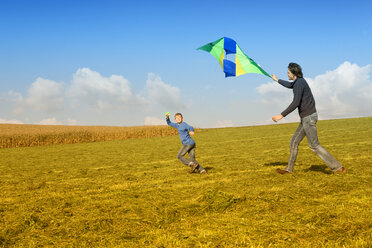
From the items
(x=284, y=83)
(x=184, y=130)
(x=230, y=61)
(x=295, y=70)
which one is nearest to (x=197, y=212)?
(x=184, y=130)

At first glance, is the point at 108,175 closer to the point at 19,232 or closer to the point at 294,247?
the point at 19,232

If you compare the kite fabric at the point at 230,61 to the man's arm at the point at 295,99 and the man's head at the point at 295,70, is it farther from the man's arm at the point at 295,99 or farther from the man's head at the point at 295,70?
the man's arm at the point at 295,99

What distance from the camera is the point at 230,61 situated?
923 cm

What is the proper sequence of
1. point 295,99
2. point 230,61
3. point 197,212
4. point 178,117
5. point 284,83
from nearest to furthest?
1. point 197,212
2. point 295,99
3. point 284,83
4. point 178,117
5. point 230,61

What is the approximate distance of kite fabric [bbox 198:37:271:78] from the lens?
Answer: 9.05 meters

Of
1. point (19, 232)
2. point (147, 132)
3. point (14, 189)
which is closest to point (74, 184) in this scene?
point (14, 189)

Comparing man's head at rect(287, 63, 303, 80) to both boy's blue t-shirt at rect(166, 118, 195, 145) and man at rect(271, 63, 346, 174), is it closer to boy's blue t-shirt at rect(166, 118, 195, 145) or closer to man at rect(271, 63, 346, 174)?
man at rect(271, 63, 346, 174)

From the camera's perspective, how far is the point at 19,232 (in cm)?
477

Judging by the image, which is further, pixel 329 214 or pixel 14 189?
pixel 14 189

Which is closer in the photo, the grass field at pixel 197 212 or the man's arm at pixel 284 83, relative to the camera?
the grass field at pixel 197 212

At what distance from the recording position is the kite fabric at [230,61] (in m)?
9.05

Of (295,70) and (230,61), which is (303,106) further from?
(230,61)

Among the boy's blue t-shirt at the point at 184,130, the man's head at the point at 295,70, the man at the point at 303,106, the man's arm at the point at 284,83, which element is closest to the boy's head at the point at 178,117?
the boy's blue t-shirt at the point at 184,130

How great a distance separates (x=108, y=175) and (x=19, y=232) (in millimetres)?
5320
